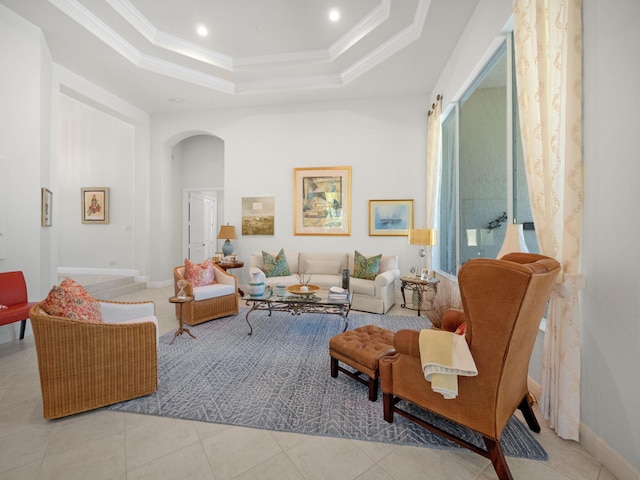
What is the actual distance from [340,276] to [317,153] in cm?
260

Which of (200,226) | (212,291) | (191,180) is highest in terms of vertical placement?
(191,180)

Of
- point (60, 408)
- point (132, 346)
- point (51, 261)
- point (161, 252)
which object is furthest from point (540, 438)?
point (161, 252)

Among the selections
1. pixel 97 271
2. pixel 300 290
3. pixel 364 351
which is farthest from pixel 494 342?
pixel 97 271

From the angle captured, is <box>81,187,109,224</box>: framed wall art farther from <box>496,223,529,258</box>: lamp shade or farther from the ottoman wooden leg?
<box>496,223,529,258</box>: lamp shade

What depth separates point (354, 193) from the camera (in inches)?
228

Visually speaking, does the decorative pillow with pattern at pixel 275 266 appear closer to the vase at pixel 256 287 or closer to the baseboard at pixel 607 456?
the vase at pixel 256 287

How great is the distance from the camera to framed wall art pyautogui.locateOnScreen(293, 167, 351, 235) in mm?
5805

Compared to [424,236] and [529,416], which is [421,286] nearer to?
[424,236]

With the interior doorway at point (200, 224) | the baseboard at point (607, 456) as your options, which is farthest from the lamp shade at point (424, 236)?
the interior doorway at point (200, 224)

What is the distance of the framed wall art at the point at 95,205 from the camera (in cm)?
705

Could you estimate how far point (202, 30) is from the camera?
4.22 m

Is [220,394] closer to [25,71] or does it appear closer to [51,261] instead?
[51,261]

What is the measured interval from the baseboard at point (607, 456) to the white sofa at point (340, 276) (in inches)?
108

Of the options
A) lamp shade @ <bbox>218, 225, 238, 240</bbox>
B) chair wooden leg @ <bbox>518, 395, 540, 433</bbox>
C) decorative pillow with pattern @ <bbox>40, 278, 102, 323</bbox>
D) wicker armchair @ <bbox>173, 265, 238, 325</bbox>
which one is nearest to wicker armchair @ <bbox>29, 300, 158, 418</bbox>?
decorative pillow with pattern @ <bbox>40, 278, 102, 323</bbox>
